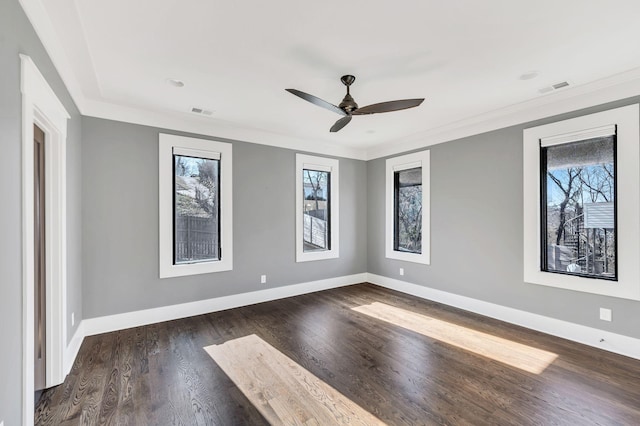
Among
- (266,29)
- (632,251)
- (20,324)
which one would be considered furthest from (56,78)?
(632,251)

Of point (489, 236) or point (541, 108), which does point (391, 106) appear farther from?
→ point (489, 236)

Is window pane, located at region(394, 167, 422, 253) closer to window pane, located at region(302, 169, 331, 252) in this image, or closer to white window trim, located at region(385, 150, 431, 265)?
white window trim, located at region(385, 150, 431, 265)

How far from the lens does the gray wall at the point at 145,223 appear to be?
133 inches

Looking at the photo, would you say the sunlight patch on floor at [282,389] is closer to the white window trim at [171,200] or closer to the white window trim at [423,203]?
the white window trim at [171,200]

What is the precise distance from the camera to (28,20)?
5.72ft

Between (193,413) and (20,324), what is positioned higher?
(20,324)

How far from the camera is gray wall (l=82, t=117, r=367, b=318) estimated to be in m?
3.38

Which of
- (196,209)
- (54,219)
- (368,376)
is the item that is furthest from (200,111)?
(368,376)

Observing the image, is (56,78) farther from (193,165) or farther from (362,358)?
(362,358)

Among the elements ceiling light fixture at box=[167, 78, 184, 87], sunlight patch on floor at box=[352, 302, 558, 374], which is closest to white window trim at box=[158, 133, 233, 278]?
ceiling light fixture at box=[167, 78, 184, 87]

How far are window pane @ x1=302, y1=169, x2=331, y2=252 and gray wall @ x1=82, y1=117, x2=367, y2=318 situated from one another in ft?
1.34

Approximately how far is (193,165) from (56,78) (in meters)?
1.81

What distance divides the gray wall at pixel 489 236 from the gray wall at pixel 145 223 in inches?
94.9

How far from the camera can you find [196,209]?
4082mm
